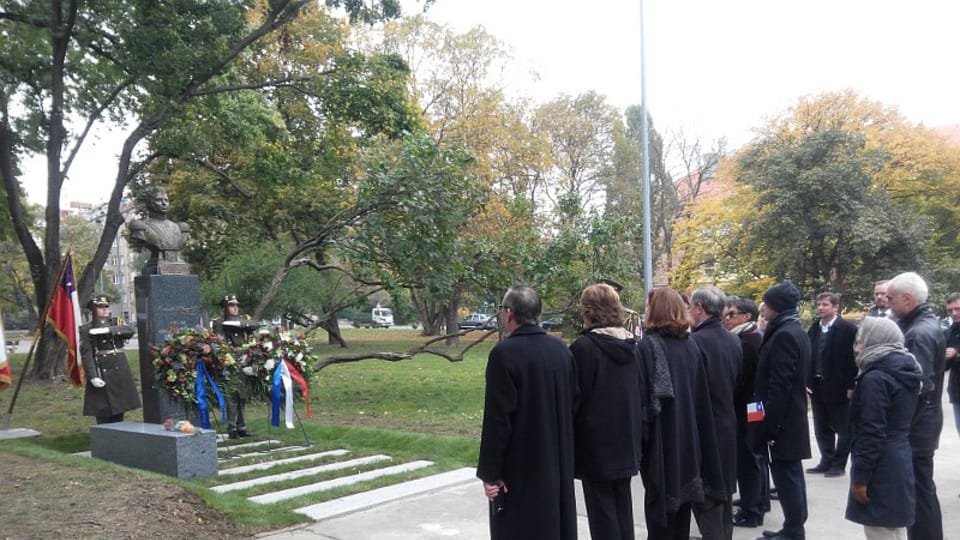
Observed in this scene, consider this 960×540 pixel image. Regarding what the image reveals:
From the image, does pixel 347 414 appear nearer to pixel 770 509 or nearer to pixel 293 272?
pixel 770 509

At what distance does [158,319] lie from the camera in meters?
9.21

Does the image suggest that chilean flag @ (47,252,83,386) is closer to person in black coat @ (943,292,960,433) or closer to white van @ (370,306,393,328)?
person in black coat @ (943,292,960,433)

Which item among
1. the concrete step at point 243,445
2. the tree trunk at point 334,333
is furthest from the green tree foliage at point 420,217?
the tree trunk at point 334,333

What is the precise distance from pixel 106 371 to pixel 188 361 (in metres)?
1.82

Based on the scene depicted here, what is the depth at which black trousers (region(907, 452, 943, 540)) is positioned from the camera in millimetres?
4488

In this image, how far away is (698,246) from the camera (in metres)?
29.5

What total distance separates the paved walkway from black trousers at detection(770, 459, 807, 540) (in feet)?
1.27

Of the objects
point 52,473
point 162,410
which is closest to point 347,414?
point 162,410

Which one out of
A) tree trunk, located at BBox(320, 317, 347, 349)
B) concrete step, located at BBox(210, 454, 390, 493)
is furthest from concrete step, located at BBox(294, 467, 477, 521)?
tree trunk, located at BBox(320, 317, 347, 349)

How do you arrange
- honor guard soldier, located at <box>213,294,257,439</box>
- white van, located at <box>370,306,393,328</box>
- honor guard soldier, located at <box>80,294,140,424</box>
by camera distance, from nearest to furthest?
honor guard soldier, located at <box>80,294,140,424</box> → honor guard soldier, located at <box>213,294,257,439</box> → white van, located at <box>370,306,393,328</box>

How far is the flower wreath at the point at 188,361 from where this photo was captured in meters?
8.52

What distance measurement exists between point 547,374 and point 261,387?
6.44 m

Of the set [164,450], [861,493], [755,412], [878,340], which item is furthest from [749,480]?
[164,450]

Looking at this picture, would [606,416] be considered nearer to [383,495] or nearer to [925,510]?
[925,510]
